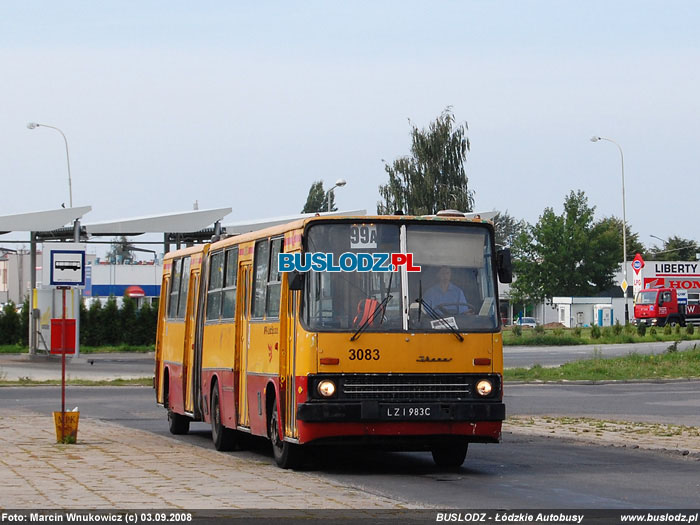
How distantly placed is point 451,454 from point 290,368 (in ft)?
7.55

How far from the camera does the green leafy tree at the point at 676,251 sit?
140375mm

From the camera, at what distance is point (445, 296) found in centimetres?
1501

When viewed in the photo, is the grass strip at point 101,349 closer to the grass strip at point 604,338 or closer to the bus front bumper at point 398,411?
the grass strip at point 604,338

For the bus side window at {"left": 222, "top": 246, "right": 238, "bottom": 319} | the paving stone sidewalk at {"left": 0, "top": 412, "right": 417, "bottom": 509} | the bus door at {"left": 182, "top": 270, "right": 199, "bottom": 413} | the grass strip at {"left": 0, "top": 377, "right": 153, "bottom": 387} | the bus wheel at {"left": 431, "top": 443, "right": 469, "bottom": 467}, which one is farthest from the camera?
the grass strip at {"left": 0, "top": 377, "right": 153, "bottom": 387}

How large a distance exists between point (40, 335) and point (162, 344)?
2954 centimetres

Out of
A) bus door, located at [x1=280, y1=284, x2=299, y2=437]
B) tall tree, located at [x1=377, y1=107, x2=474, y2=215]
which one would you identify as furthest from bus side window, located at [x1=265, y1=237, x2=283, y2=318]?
tall tree, located at [x1=377, y1=107, x2=474, y2=215]

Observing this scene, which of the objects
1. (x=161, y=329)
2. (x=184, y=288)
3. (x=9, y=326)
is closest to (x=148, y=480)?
(x=184, y=288)

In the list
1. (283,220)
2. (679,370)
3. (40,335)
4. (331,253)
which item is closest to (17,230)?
(40,335)

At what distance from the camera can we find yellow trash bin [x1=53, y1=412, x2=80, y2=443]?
1825 cm

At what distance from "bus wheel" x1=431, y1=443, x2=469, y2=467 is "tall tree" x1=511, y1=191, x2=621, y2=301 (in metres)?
94.1

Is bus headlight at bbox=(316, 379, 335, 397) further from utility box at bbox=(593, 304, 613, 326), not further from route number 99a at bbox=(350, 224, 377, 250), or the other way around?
utility box at bbox=(593, 304, 613, 326)

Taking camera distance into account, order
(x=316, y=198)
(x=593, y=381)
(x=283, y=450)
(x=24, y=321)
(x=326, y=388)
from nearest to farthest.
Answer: (x=326, y=388), (x=283, y=450), (x=593, y=381), (x=24, y=321), (x=316, y=198)

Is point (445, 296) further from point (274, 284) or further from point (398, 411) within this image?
point (274, 284)

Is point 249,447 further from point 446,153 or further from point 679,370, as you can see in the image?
point 446,153
